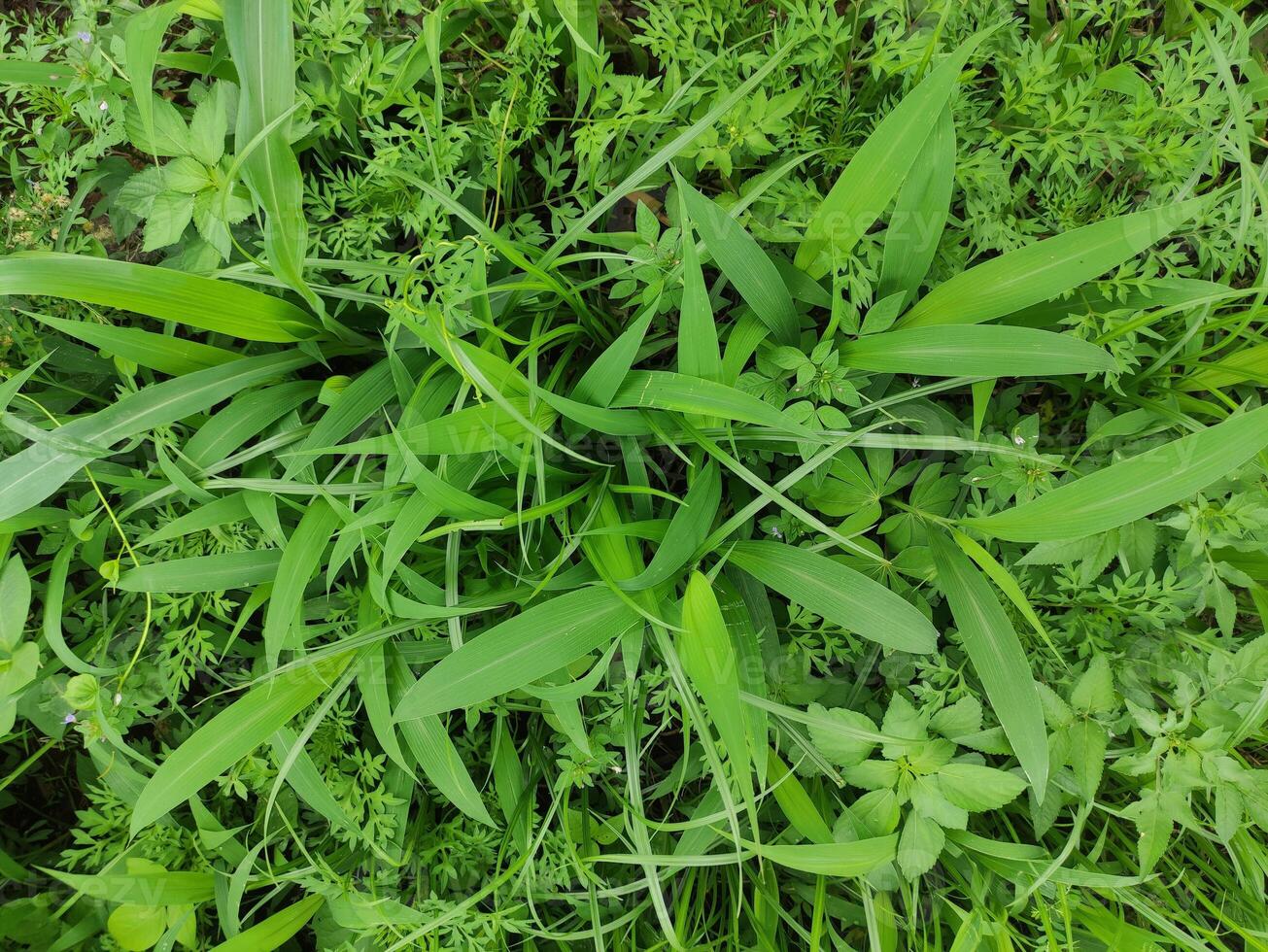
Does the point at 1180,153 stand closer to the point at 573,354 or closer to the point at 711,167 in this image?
the point at 711,167

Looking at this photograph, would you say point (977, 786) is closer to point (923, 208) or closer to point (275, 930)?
point (923, 208)

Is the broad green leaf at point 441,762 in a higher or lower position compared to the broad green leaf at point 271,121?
lower

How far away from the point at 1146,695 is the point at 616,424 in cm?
80

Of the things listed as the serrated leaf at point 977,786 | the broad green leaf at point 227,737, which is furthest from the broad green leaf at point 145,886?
the serrated leaf at point 977,786

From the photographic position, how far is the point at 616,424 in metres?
0.91

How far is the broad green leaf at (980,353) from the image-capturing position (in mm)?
840

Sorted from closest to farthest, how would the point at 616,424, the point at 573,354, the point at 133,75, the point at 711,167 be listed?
the point at 133,75
the point at 616,424
the point at 711,167
the point at 573,354

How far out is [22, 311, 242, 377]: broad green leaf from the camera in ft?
3.04

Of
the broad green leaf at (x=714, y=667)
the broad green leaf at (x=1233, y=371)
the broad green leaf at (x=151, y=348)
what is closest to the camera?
the broad green leaf at (x=714, y=667)

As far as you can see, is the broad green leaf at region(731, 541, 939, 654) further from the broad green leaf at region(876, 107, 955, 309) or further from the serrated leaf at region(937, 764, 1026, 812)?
the broad green leaf at region(876, 107, 955, 309)

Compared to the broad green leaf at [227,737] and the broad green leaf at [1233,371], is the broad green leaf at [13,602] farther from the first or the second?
the broad green leaf at [1233,371]

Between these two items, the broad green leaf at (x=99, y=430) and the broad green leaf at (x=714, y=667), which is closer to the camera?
the broad green leaf at (x=714, y=667)

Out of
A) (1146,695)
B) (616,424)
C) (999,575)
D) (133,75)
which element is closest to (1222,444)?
(999,575)

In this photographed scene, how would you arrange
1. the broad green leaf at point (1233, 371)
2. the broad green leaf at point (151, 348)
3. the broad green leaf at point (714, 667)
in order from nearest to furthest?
the broad green leaf at point (714, 667), the broad green leaf at point (151, 348), the broad green leaf at point (1233, 371)
